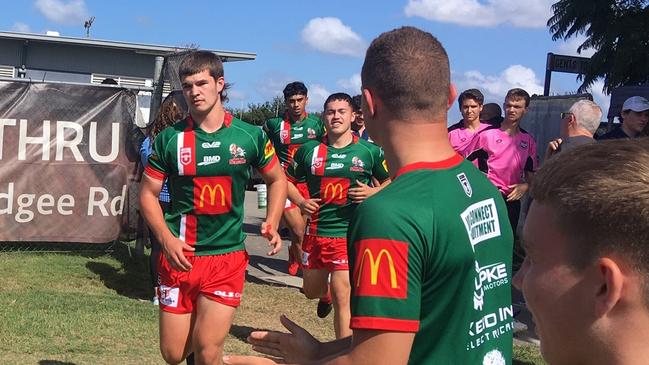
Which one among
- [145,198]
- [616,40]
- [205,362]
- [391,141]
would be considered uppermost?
[616,40]

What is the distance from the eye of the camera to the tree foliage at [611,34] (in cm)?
2959

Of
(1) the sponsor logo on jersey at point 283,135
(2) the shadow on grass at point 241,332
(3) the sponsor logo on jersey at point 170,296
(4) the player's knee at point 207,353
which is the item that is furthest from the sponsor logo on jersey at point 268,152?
(1) the sponsor logo on jersey at point 283,135

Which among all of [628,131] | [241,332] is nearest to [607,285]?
[628,131]

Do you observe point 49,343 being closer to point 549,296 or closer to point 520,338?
point 520,338

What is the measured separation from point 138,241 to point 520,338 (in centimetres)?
471

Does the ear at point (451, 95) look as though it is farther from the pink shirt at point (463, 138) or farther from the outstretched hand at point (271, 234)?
the pink shirt at point (463, 138)

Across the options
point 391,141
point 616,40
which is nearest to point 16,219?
point 391,141

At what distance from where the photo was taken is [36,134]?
9773mm

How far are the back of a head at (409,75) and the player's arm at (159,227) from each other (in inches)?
108

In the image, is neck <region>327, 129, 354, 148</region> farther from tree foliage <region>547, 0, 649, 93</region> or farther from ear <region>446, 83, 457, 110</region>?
tree foliage <region>547, 0, 649, 93</region>

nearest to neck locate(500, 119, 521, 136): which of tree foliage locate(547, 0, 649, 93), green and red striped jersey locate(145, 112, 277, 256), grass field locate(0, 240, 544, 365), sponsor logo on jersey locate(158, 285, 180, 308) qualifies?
grass field locate(0, 240, 544, 365)

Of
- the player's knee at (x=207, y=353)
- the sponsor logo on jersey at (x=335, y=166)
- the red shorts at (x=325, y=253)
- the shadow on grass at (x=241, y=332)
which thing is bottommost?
the shadow on grass at (x=241, y=332)

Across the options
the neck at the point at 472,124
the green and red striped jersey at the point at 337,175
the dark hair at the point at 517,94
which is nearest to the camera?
the green and red striped jersey at the point at 337,175

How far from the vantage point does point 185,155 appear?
5203 millimetres
